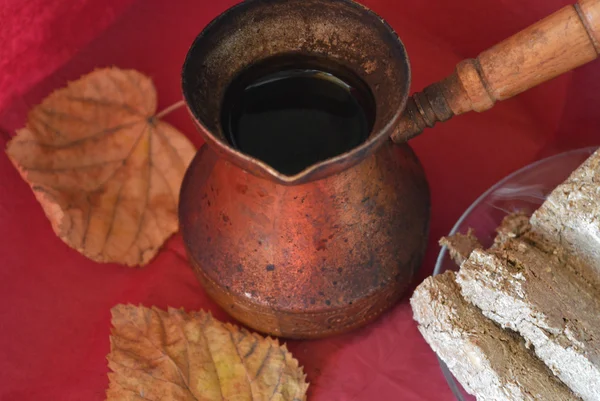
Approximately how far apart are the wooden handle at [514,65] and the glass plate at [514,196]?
0.26 m

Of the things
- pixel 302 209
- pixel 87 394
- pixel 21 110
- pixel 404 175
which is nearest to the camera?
pixel 302 209

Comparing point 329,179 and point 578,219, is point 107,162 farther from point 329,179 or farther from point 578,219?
point 578,219

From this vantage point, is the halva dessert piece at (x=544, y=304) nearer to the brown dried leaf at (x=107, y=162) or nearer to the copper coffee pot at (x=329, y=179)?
the copper coffee pot at (x=329, y=179)

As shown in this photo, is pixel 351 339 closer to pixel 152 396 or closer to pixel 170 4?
pixel 152 396

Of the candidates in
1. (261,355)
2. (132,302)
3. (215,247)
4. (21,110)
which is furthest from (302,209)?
(21,110)

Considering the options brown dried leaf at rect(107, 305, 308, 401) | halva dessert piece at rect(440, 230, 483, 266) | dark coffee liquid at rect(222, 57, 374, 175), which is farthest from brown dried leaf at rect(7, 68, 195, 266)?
halva dessert piece at rect(440, 230, 483, 266)

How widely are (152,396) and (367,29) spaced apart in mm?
586

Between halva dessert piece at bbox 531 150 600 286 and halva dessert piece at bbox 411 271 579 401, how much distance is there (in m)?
0.13

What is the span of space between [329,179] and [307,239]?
0.09 m

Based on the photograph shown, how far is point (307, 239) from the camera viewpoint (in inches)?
30.6

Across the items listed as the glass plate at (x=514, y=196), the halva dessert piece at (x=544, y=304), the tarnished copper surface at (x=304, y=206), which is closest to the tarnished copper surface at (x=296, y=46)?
the tarnished copper surface at (x=304, y=206)

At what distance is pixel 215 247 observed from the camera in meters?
0.83

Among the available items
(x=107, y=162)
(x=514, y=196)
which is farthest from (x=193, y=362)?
(x=514, y=196)

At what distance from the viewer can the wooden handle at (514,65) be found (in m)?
0.70
